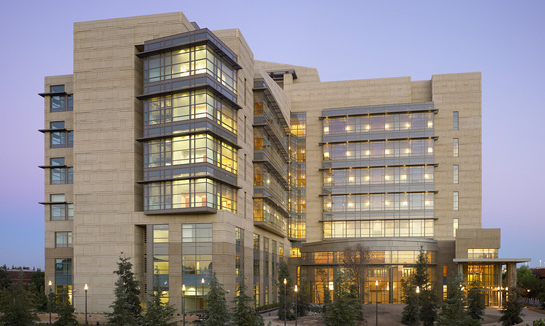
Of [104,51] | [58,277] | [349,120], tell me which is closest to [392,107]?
[349,120]

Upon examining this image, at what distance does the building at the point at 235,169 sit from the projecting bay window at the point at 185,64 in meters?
0.16

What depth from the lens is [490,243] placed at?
276 ft

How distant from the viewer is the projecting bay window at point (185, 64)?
61.6 metres

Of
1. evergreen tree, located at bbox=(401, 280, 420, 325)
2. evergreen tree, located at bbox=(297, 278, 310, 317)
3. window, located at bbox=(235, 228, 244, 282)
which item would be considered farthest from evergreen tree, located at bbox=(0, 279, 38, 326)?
evergreen tree, located at bbox=(401, 280, 420, 325)

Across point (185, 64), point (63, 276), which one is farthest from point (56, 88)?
point (63, 276)

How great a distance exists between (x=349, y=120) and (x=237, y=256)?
46643 mm

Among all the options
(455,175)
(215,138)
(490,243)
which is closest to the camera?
(215,138)

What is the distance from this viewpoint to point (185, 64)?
205 ft

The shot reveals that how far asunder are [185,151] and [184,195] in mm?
4904

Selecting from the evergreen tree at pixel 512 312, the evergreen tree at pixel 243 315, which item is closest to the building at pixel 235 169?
the evergreen tree at pixel 243 315

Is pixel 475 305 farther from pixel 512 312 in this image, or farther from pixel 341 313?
pixel 341 313

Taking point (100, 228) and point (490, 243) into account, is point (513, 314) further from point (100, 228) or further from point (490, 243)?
point (100, 228)

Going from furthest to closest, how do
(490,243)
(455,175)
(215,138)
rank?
(455,175) → (490,243) → (215,138)

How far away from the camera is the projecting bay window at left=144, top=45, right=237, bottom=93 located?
61625 mm
